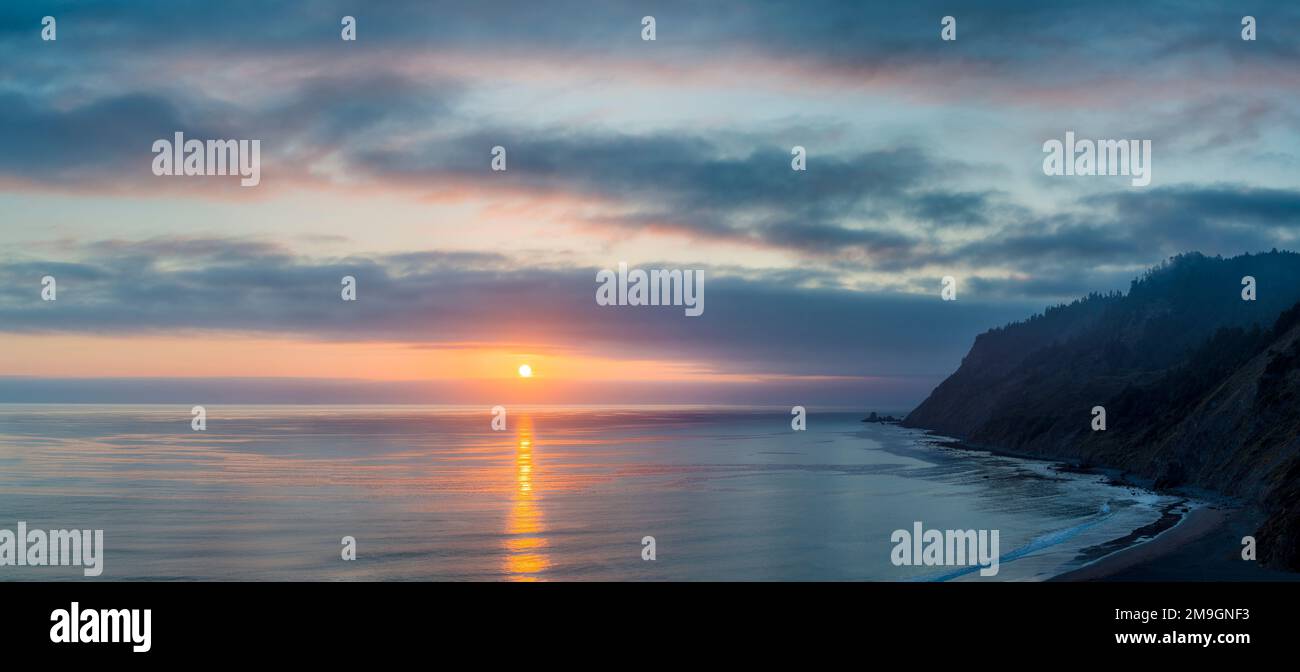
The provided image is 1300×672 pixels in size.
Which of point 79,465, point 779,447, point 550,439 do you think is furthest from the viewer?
point 550,439

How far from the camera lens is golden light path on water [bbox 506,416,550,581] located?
44.1m

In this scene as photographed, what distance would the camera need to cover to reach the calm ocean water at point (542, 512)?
4447 centimetres

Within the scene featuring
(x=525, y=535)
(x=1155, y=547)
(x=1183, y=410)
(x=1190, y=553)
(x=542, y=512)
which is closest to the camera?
(x=1190, y=553)

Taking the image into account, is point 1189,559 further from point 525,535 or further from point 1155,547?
point 525,535

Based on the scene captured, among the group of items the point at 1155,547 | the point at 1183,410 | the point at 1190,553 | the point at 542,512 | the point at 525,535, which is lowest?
the point at 542,512

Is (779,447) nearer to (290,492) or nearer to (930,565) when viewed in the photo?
(290,492)

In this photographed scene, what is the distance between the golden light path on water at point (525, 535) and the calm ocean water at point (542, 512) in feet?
0.65

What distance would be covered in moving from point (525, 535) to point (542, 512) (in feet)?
37.9

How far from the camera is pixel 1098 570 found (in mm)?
38750

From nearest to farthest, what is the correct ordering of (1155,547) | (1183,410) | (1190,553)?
(1190,553), (1155,547), (1183,410)

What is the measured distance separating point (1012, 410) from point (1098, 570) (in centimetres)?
13844

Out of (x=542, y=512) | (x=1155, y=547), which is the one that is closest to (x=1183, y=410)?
(x=1155, y=547)

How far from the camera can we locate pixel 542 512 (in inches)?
2633
